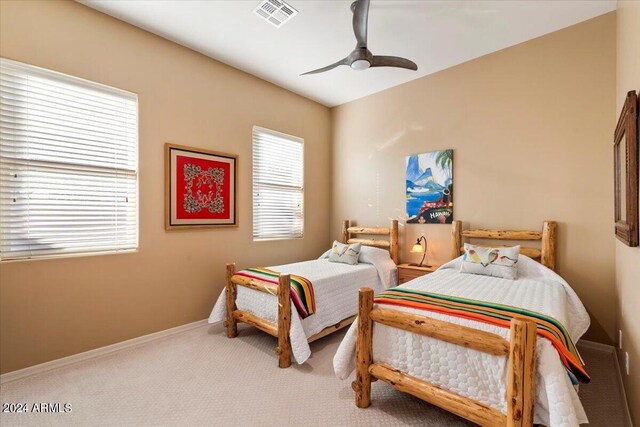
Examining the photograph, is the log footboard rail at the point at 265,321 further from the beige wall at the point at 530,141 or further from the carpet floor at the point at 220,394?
the beige wall at the point at 530,141

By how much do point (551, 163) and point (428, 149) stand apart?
4.59ft

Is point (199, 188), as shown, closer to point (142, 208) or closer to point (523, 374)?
point (142, 208)

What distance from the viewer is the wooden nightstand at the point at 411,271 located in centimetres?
385

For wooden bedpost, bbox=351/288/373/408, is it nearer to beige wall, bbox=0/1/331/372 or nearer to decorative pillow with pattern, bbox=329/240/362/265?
decorative pillow with pattern, bbox=329/240/362/265

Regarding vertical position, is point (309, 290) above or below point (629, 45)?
below

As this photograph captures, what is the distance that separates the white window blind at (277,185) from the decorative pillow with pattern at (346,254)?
908mm

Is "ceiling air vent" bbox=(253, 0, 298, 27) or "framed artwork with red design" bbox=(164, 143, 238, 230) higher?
"ceiling air vent" bbox=(253, 0, 298, 27)

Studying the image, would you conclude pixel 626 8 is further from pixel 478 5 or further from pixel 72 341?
pixel 72 341

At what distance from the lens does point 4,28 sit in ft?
7.86

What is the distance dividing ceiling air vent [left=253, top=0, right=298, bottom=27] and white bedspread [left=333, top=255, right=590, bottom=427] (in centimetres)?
274

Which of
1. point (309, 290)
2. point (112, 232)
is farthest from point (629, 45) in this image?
point (112, 232)

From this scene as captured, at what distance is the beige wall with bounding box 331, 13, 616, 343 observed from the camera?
9.59ft

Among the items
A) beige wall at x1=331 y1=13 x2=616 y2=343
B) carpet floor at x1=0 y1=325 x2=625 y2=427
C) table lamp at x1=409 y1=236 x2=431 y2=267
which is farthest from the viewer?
table lamp at x1=409 y1=236 x2=431 y2=267

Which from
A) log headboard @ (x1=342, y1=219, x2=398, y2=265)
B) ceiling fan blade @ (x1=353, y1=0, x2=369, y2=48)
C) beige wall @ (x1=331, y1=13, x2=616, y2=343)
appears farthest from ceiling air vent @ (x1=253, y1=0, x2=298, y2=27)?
log headboard @ (x1=342, y1=219, x2=398, y2=265)
